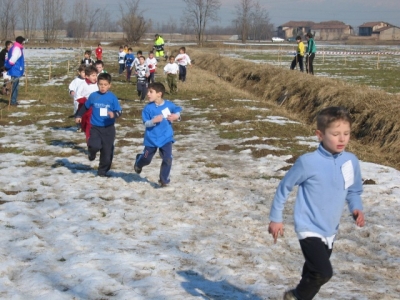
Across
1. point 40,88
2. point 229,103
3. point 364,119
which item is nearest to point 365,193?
point 364,119

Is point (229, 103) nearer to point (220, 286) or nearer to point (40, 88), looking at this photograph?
point (40, 88)

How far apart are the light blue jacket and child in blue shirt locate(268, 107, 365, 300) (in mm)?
4526

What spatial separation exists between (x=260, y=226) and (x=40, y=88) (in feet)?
61.3

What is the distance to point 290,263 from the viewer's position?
238 inches

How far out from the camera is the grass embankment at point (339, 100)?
12852 mm

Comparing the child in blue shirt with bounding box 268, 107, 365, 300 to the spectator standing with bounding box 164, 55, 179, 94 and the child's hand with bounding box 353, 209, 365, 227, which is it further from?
the spectator standing with bounding box 164, 55, 179, 94

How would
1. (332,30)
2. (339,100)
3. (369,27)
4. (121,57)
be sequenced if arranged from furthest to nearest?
(332,30)
(369,27)
(121,57)
(339,100)

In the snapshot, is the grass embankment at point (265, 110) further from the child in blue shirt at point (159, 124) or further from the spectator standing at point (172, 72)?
the child in blue shirt at point (159, 124)

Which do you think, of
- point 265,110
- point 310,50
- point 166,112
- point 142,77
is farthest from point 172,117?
point 310,50

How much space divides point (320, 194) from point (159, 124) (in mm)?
4777

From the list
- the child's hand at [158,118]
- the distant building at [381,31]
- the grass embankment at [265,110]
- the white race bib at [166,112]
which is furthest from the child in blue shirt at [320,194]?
the distant building at [381,31]

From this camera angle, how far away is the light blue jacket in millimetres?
8656

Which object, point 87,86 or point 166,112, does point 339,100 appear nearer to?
point 87,86

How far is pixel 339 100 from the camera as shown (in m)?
16.3
